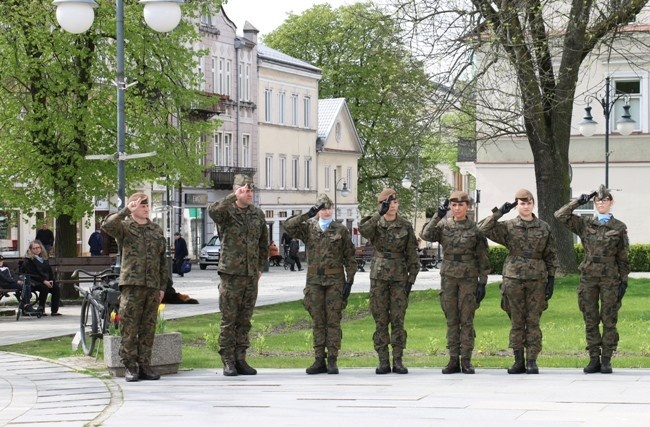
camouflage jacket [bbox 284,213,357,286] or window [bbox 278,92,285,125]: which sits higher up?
window [bbox 278,92,285,125]

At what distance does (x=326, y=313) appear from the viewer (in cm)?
1474

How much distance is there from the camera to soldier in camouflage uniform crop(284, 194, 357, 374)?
14.7m

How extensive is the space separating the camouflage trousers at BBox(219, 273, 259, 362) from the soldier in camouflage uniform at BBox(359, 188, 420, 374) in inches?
51.6

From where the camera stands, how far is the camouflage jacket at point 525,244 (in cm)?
1441

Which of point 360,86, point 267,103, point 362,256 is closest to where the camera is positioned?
point 362,256

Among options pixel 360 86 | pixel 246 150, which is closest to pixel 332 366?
pixel 246 150

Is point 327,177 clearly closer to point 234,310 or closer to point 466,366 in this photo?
point 234,310

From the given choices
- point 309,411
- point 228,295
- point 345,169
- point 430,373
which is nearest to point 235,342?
point 228,295

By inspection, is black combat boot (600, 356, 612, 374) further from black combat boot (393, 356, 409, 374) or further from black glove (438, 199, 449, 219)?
black glove (438, 199, 449, 219)

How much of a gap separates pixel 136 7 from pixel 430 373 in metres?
15.9

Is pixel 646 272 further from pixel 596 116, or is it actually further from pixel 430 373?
pixel 430 373

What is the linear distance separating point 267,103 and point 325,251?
60197 millimetres

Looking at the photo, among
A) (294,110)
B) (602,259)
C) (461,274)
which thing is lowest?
(461,274)

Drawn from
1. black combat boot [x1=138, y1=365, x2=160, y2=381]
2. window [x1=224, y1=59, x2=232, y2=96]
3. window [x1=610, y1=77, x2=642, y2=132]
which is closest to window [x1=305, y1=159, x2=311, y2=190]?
window [x1=224, y1=59, x2=232, y2=96]
